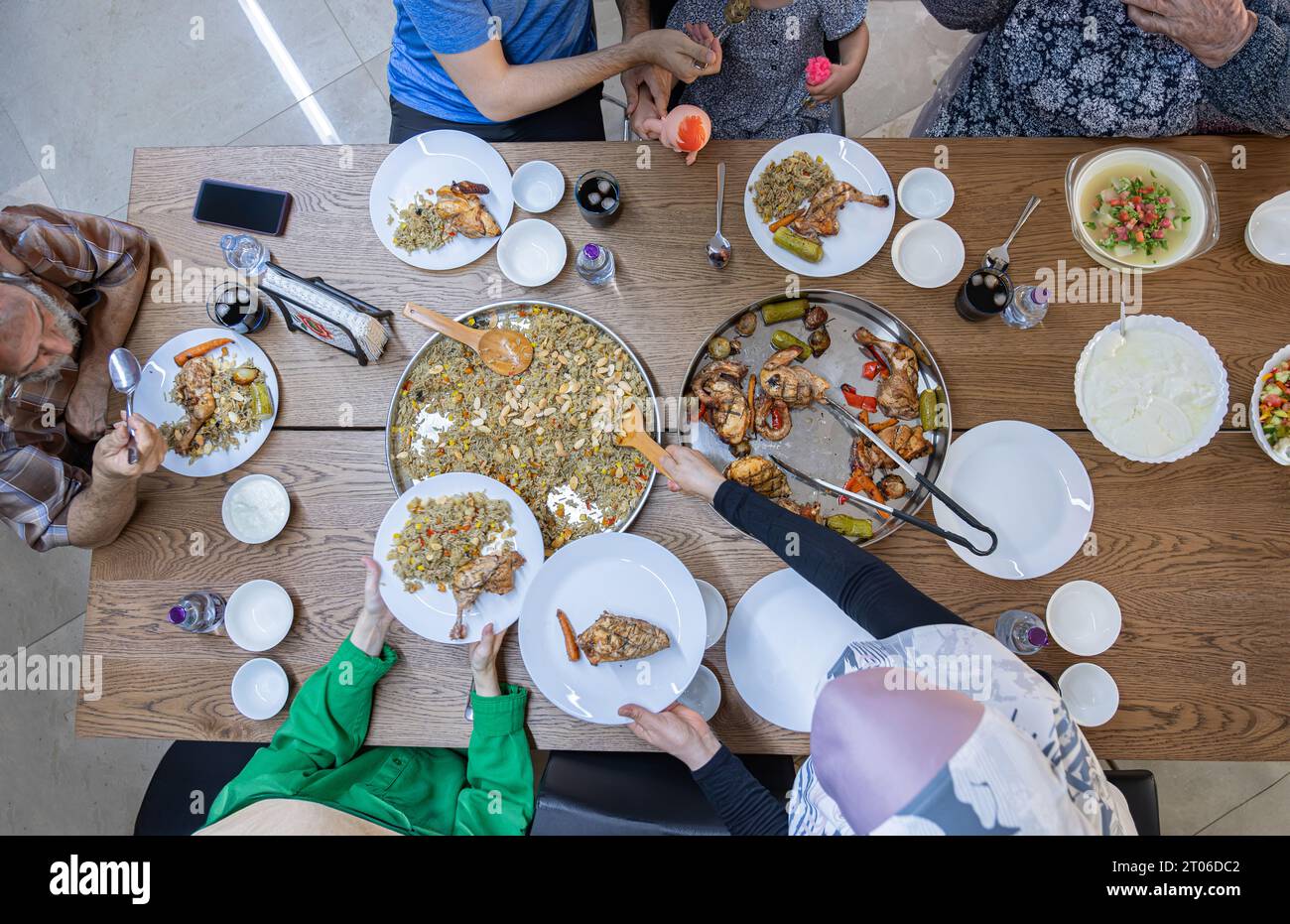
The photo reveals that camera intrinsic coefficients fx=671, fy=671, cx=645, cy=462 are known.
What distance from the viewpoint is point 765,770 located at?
191cm

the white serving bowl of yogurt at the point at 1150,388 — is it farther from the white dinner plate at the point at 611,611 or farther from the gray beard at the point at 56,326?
the gray beard at the point at 56,326

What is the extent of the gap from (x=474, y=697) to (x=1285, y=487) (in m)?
2.05

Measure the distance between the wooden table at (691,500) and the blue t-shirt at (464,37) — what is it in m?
0.32

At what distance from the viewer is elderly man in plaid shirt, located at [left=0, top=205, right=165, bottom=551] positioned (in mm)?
1619

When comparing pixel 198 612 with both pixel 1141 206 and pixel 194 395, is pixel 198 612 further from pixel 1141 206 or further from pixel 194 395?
pixel 1141 206

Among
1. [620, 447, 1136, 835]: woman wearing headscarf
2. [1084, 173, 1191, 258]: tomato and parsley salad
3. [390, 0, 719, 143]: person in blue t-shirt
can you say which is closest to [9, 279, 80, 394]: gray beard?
[390, 0, 719, 143]: person in blue t-shirt

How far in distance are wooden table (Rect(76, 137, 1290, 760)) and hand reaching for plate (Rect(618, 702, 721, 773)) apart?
81 millimetres

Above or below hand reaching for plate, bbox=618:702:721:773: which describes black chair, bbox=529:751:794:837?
below

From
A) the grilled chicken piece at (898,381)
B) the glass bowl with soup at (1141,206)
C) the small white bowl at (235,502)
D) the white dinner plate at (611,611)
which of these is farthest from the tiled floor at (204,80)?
the white dinner plate at (611,611)

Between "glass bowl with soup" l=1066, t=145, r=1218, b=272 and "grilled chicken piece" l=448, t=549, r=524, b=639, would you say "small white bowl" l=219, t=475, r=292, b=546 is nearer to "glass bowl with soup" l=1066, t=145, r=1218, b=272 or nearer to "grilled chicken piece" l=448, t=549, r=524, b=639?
"grilled chicken piece" l=448, t=549, r=524, b=639

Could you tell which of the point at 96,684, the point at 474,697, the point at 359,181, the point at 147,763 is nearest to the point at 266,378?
the point at 359,181

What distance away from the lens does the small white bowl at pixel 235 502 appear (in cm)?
167

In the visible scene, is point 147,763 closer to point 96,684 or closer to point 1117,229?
point 96,684

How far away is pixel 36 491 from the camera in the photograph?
5.61 ft
